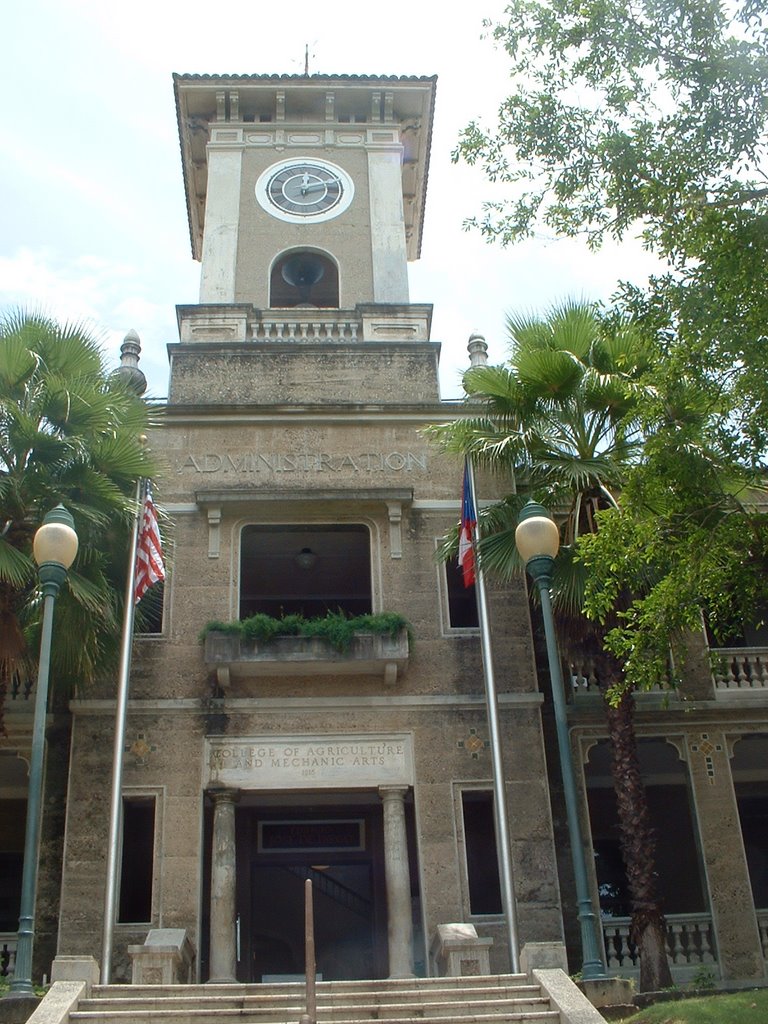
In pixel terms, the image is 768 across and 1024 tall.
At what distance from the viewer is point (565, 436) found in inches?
787

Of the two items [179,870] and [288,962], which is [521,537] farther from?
[288,962]

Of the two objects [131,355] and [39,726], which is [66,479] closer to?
[39,726]

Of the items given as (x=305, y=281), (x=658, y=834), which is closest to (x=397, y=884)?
(x=658, y=834)

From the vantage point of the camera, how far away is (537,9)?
49.8 ft

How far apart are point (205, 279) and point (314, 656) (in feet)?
33.8

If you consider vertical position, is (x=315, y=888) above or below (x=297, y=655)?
below

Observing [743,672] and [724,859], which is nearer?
[724,859]

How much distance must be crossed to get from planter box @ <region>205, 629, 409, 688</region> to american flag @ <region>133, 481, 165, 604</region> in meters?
1.83

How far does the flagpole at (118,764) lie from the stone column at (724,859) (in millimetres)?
9861

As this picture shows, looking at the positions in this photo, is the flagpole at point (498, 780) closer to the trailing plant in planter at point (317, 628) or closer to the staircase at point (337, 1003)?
the trailing plant in planter at point (317, 628)

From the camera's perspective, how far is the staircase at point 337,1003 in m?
12.9

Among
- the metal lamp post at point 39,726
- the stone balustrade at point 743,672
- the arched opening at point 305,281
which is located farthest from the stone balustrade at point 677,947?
the arched opening at point 305,281

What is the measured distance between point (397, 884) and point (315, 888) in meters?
4.46

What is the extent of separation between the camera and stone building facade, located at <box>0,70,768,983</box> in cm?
1955
